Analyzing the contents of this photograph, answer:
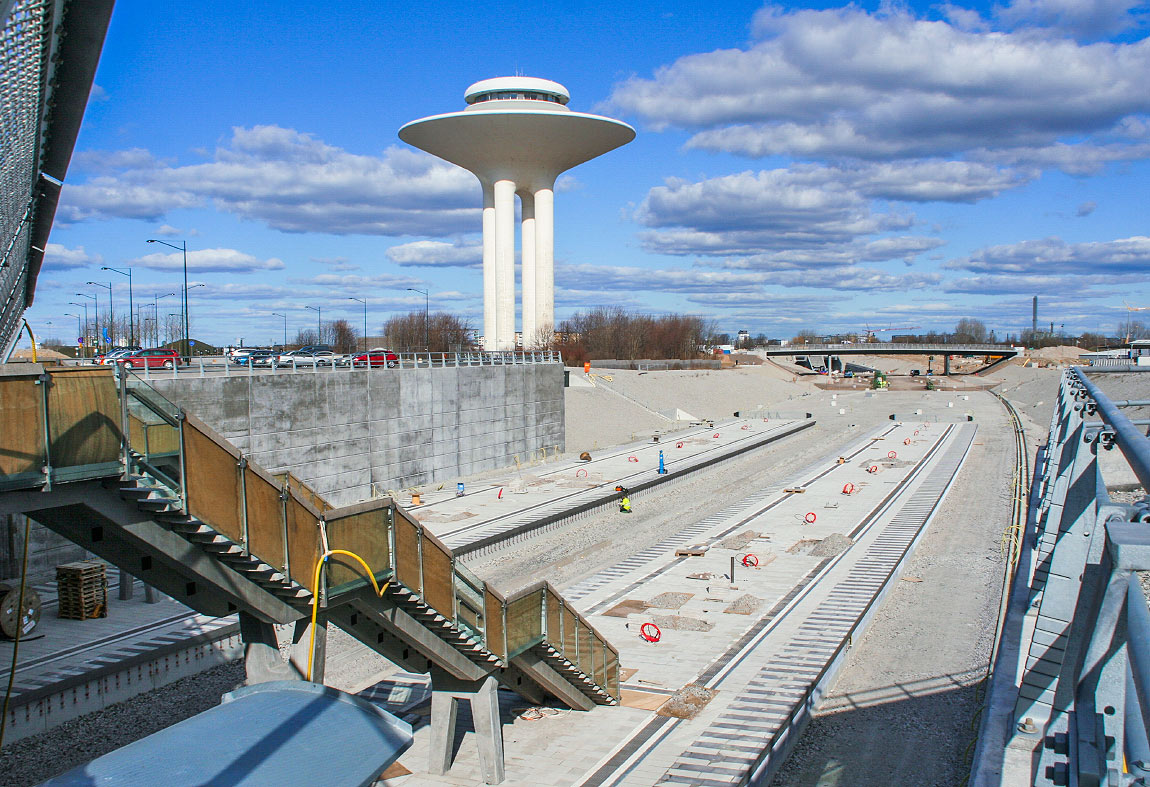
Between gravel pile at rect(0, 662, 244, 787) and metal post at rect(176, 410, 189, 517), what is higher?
metal post at rect(176, 410, 189, 517)

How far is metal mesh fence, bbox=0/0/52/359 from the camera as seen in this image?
666 cm

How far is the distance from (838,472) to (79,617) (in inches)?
1545

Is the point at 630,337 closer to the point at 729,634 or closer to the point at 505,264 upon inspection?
the point at 505,264

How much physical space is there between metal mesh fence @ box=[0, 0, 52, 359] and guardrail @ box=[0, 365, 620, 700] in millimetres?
2471

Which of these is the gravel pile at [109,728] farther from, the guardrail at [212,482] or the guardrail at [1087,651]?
the guardrail at [1087,651]

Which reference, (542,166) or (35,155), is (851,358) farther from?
(35,155)

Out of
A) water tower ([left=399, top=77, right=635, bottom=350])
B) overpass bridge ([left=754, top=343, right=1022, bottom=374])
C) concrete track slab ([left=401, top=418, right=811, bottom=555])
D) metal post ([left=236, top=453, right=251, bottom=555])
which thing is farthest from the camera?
overpass bridge ([left=754, top=343, right=1022, bottom=374])

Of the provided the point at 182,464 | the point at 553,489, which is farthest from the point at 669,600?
the point at 182,464

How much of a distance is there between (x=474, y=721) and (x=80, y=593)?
437 inches

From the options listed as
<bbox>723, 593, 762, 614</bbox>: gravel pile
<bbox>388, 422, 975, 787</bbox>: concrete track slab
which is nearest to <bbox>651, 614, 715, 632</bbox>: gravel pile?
<bbox>388, 422, 975, 787</bbox>: concrete track slab

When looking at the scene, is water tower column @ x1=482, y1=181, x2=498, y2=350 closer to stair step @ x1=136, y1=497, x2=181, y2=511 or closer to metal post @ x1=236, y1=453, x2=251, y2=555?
metal post @ x1=236, y1=453, x2=251, y2=555

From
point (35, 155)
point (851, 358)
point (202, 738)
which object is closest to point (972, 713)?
point (202, 738)

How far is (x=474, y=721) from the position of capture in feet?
47.8

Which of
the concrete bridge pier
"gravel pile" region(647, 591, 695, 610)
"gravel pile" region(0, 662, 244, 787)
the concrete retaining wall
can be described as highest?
the concrete retaining wall
